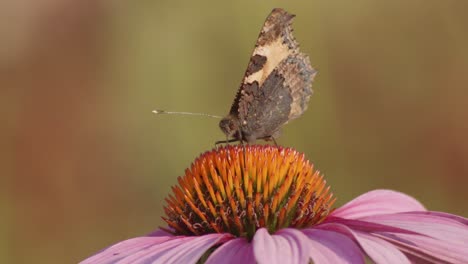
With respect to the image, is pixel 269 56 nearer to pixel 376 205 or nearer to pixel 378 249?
pixel 376 205

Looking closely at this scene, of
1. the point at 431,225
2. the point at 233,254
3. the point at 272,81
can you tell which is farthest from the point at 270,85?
the point at 233,254

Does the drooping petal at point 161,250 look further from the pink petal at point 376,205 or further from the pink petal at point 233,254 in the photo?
the pink petal at point 376,205

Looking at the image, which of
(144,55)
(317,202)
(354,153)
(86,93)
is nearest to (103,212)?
(86,93)

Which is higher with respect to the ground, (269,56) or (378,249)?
(269,56)

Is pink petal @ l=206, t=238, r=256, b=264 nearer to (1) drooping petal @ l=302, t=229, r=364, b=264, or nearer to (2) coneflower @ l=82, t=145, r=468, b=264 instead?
(2) coneflower @ l=82, t=145, r=468, b=264

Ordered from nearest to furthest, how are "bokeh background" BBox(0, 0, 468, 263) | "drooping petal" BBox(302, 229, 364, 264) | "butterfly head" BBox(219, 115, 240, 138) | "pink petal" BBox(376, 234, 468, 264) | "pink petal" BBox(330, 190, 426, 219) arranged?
"drooping petal" BBox(302, 229, 364, 264)
"pink petal" BBox(376, 234, 468, 264)
"pink petal" BBox(330, 190, 426, 219)
"butterfly head" BBox(219, 115, 240, 138)
"bokeh background" BBox(0, 0, 468, 263)

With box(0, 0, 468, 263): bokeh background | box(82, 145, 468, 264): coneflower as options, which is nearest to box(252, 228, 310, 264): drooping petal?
box(82, 145, 468, 264): coneflower
